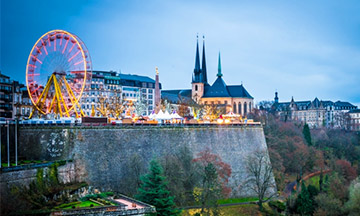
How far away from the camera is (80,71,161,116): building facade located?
99.7 meters

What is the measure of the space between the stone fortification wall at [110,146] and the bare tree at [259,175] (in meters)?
1.29

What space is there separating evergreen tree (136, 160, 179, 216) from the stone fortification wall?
24.6ft

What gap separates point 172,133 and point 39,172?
1749 cm

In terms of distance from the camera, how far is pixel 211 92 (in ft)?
381

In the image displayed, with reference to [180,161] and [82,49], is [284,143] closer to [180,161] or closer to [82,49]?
[180,161]

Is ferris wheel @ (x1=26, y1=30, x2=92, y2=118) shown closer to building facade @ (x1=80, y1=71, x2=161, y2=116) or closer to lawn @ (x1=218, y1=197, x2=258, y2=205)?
lawn @ (x1=218, y1=197, x2=258, y2=205)

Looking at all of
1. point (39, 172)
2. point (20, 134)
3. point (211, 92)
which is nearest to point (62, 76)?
point (20, 134)

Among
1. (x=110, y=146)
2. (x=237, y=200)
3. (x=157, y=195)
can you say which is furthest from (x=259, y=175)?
(x=157, y=195)

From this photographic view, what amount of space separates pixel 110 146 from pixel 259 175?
1865 centimetres

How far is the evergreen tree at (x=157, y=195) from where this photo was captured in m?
34.5

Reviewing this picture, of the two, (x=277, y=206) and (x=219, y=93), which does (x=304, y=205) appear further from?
(x=219, y=93)

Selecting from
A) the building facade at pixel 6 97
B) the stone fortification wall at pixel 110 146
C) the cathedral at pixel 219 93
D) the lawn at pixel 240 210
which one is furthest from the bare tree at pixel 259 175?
the cathedral at pixel 219 93

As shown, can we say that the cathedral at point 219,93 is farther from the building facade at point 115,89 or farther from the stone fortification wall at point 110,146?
the stone fortification wall at point 110,146

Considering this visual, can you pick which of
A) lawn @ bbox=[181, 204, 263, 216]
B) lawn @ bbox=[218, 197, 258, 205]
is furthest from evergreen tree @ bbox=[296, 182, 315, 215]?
lawn @ bbox=[218, 197, 258, 205]
